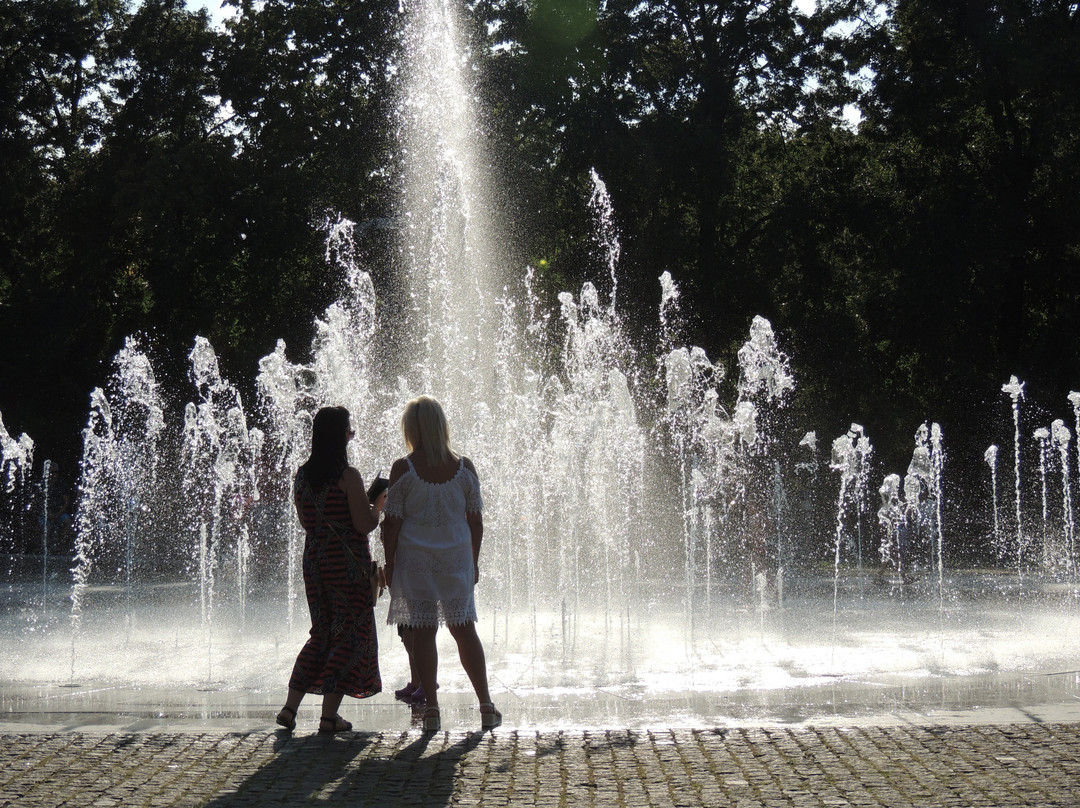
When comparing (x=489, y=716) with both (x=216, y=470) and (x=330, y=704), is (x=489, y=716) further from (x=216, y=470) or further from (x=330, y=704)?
(x=216, y=470)

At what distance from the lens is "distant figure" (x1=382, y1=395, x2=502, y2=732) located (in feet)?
19.0

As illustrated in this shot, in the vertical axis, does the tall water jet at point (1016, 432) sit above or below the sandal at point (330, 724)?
above

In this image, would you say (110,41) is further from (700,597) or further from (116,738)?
(116,738)

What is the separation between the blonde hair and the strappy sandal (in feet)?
4.09

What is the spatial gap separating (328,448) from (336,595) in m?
0.67

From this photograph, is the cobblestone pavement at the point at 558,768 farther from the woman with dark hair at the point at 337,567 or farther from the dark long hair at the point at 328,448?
the dark long hair at the point at 328,448

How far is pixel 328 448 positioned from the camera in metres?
5.77

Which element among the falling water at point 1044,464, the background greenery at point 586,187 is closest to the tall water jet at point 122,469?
the background greenery at point 586,187

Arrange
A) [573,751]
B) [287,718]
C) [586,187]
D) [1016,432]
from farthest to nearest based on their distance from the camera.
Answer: [586,187] < [1016,432] < [287,718] < [573,751]

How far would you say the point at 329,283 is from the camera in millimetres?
28328

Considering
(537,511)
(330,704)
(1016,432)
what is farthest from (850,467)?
(330,704)

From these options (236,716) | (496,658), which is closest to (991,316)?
(496,658)

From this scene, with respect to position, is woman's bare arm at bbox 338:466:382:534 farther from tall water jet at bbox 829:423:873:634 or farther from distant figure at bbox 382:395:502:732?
tall water jet at bbox 829:423:873:634

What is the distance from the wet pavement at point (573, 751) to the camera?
4.48 metres
